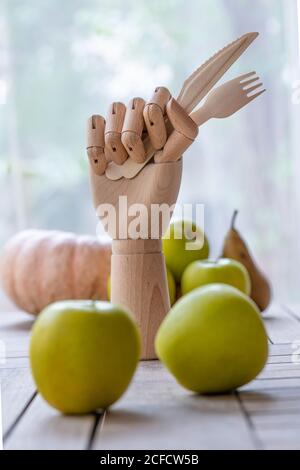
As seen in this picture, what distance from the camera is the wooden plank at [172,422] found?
43 centimetres

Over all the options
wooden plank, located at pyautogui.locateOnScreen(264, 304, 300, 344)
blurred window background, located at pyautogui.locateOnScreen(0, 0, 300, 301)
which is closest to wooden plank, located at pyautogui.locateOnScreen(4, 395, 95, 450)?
wooden plank, located at pyautogui.locateOnScreen(264, 304, 300, 344)

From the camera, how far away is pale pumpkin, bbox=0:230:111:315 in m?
1.13

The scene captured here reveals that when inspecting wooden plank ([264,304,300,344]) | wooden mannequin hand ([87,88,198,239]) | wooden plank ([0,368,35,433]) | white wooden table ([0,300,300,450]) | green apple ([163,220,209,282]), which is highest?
wooden mannequin hand ([87,88,198,239])

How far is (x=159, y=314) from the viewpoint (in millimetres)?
710

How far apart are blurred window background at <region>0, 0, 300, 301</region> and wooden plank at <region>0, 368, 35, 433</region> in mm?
1207

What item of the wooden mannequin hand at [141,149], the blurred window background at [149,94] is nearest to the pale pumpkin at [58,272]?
the wooden mannequin hand at [141,149]

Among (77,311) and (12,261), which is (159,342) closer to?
(77,311)

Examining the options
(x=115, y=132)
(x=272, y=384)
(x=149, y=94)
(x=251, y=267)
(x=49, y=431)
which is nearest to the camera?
(x=49, y=431)

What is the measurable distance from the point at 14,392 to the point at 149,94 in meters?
1.39

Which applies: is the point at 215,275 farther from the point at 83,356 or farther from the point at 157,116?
the point at 83,356

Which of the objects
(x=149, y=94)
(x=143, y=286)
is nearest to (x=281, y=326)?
(x=143, y=286)

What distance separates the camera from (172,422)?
1.56 feet

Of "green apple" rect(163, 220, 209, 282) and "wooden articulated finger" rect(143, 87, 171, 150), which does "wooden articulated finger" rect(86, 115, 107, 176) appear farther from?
"green apple" rect(163, 220, 209, 282)
